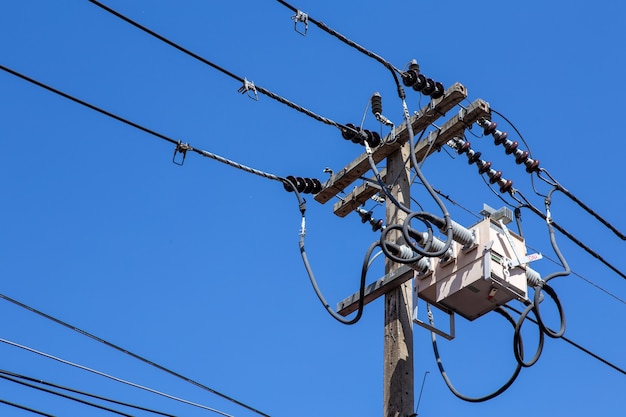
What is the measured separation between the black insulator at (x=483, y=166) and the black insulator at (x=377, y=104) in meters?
1.17

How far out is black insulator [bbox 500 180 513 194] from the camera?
39.6ft

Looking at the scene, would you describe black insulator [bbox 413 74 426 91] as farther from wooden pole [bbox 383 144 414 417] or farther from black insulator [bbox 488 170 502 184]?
black insulator [bbox 488 170 502 184]

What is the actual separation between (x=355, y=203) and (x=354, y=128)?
2.87 ft

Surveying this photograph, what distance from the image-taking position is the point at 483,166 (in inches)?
474

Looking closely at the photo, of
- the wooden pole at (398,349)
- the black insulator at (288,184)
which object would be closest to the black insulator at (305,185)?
the black insulator at (288,184)

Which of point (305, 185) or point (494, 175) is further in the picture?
point (494, 175)

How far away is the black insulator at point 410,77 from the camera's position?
11.1 metres

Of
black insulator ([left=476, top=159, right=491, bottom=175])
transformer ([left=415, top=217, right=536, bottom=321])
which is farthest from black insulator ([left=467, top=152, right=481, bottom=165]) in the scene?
transformer ([left=415, top=217, right=536, bottom=321])

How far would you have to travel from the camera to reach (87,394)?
948 cm

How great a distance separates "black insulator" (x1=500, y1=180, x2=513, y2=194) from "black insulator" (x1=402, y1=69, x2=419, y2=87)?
160 centimetres

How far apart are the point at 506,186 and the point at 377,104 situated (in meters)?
1.56

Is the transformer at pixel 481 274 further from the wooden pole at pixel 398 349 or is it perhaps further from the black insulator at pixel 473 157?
the black insulator at pixel 473 157

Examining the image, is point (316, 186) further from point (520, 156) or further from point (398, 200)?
point (520, 156)

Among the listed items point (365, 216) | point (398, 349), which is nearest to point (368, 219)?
point (365, 216)
